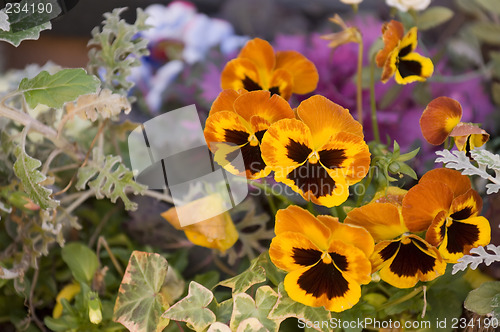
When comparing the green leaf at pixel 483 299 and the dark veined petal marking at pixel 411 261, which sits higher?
the dark veined petal marking at pixel 411 261

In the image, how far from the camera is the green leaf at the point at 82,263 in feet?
1.51

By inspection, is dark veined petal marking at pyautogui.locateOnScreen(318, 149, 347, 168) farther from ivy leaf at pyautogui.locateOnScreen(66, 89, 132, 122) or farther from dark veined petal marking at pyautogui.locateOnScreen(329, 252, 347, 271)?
ivy leaf at pyautogui.locateOnScreen(66, 89, 132, 122)

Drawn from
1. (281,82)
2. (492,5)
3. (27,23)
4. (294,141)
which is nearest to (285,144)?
(294,141)

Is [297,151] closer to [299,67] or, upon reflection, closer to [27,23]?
[299,67]

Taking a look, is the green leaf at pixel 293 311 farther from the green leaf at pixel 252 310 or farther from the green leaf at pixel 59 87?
the green leaf at pixel 59 87

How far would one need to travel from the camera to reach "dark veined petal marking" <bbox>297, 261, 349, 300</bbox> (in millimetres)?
343

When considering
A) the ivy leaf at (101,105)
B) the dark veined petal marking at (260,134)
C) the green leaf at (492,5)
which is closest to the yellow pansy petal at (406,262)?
the dark veined petal marking at (260,134)

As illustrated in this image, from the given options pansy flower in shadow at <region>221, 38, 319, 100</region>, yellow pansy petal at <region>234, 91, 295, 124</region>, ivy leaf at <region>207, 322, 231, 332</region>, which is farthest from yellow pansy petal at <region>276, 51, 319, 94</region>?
ivy leaf at <region>207, 322, 231, 332</region>

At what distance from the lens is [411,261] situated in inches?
13.5

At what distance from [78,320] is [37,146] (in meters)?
0.19

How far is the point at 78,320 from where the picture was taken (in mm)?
433

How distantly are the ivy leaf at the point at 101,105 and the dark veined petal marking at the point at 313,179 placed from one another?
0.15 m

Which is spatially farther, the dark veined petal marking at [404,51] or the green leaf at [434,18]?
the green leaf at [434,18]

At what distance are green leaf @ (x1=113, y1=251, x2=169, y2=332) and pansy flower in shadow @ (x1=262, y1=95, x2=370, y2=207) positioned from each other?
0.13m
